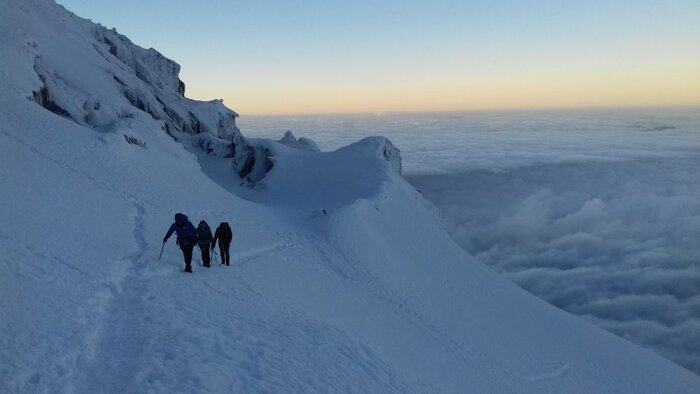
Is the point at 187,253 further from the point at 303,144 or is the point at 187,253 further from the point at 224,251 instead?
the point at 303,144

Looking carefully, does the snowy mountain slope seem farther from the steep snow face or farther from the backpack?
the backpack

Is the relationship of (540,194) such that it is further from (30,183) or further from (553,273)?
(30,183)

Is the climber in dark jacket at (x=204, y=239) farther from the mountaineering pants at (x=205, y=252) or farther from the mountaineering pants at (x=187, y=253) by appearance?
the mountaineering pants at (x=187, y=253)

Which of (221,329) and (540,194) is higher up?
(221,329)

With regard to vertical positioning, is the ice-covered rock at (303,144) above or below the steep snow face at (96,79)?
below

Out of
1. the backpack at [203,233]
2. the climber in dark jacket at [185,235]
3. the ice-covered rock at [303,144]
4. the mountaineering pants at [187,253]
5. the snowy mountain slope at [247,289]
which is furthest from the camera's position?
the ice-covered rock at [303,144]

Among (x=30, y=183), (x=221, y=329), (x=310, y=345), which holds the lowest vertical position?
(x=310, y=345)

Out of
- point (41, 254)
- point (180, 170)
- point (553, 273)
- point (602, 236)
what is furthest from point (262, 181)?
point (602, 236)

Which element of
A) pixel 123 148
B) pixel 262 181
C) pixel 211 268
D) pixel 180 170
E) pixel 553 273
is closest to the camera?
pixel 211 268

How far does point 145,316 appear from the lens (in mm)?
11109

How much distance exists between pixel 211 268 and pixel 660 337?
89692 millimetres

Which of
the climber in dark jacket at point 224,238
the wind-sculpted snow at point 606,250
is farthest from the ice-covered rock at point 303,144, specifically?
the wind-sculpted snow at point 606,250

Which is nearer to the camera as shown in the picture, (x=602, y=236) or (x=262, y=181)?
(x=262, y=181)

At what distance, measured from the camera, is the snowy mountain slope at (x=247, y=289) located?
966 centimetres
